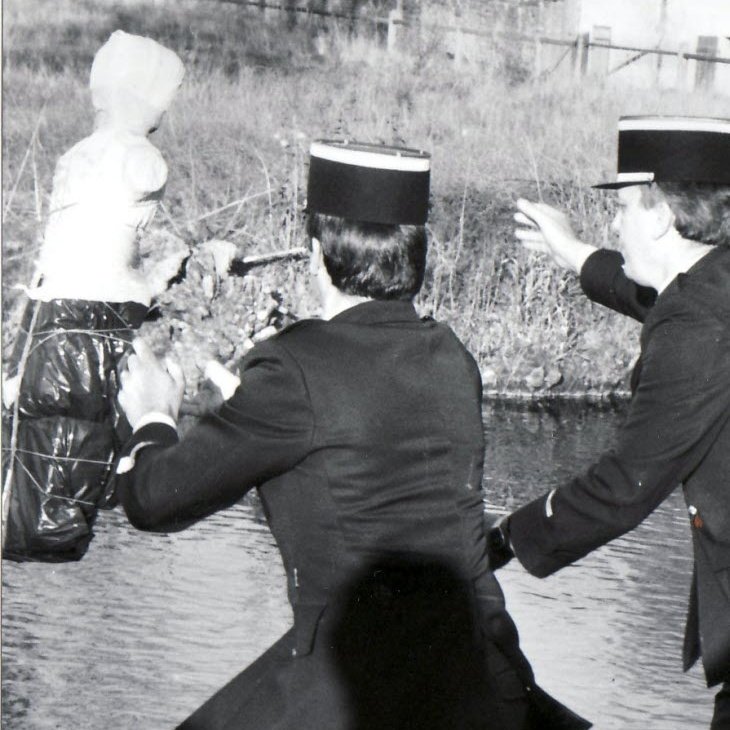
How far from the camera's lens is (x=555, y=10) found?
14.1 ft

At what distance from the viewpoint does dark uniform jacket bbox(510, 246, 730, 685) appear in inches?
90.7

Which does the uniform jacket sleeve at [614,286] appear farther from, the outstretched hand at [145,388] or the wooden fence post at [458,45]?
the wooden fence post at [458,45]

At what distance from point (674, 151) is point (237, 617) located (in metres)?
1.97

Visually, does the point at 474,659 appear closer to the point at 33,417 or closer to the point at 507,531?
the point at 507,531

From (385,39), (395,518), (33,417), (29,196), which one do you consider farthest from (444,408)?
(385,39)

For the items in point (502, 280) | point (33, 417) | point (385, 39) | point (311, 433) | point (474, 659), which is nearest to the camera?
point (311, 433)

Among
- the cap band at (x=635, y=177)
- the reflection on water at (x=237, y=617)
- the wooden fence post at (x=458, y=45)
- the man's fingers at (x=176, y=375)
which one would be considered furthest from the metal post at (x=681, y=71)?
the man's fingers at (x=176, y=375)

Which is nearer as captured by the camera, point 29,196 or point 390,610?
point 390,610

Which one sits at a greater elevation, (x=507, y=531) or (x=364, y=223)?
(x=364, y=223)

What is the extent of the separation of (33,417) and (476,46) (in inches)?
68.4

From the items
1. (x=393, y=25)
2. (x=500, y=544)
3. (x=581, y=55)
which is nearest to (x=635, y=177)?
(x=500, y=544)

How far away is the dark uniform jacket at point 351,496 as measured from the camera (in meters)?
1.84

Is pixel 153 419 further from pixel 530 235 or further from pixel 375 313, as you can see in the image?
A: pixel 530 235

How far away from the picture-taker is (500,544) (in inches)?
93.3
